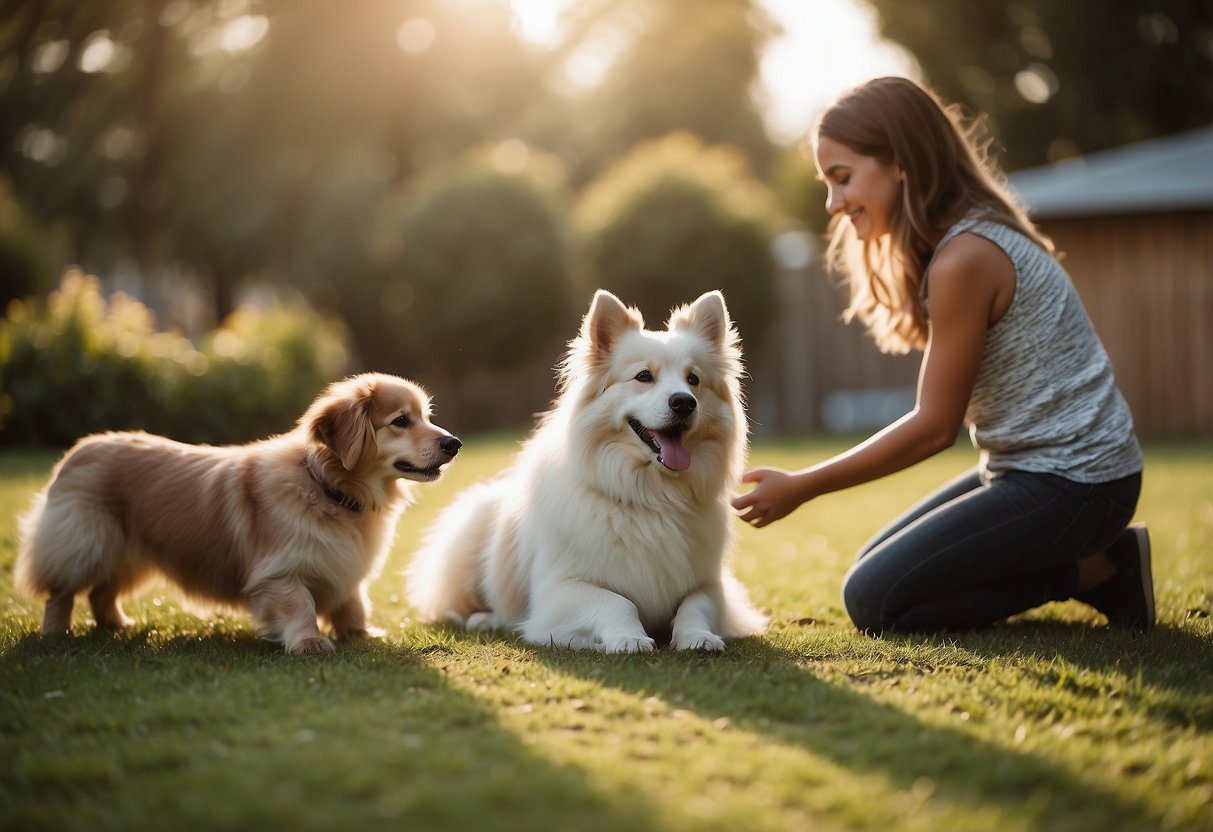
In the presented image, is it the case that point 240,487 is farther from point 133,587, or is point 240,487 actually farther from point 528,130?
point 528,130

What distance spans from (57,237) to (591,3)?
56.0 ft

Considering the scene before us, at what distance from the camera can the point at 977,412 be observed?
4.07m

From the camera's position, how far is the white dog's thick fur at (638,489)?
151 inches

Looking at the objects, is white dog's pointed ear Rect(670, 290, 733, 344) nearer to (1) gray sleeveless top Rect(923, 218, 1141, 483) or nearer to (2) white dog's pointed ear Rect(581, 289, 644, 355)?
(2) white dog's pointed ear Rect(581, 289, 644, 355)

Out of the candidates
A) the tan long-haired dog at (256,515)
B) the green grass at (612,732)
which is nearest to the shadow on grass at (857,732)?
the green grass at (612,732)

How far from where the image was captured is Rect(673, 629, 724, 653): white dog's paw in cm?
362

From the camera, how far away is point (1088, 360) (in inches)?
155

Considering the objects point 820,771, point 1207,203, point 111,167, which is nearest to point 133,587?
point 820,771

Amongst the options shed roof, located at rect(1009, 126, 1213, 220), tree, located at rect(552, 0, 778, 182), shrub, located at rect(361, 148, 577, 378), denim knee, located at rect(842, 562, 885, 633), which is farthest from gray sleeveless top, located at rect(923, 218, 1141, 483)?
tree, located at rect(552, 0, 778, 182)

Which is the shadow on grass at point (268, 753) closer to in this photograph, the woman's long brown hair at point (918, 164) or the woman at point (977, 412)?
the woman at point (977, 412)

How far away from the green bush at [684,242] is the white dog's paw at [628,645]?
1091cm

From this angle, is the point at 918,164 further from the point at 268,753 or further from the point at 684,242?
the point at 684,242

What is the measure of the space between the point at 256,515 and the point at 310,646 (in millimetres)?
590

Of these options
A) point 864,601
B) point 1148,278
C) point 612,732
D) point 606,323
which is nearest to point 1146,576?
Result: point 864,601
